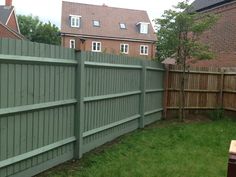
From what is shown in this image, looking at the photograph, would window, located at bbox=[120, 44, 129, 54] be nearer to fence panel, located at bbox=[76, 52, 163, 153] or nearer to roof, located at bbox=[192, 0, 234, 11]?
roof, located at bbox=[192, 0, 234, 11]

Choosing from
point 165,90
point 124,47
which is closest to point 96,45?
point 124,47

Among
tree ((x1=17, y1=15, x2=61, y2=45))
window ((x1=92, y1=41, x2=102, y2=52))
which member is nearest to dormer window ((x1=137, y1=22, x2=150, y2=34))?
window ((x1=92, y1=41, x2=102, y2=52))

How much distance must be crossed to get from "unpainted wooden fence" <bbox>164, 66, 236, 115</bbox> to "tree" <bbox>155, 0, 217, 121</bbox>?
33 cm

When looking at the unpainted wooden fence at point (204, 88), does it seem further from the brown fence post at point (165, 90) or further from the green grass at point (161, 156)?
the green grass at point (161, 156)

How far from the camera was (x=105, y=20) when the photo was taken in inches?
1962

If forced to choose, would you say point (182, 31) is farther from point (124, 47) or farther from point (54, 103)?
point (124, 47)

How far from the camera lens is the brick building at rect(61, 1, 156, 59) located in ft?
156

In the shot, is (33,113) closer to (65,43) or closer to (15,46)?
(15,46)

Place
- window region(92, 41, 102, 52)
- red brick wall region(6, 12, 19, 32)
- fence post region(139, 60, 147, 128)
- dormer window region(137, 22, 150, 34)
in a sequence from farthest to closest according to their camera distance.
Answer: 1. dormer window region(137, 22, 150, 34)
2. window region(92, 41, 102, 52)
3. red brick wall region(6, 12, 19, 32)
4. fence post region(139, 60, 147, 128)

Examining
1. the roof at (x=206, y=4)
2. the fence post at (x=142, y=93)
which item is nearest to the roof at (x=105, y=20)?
the roof at (x=206, y=4)

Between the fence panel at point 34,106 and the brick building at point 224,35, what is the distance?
1078cm

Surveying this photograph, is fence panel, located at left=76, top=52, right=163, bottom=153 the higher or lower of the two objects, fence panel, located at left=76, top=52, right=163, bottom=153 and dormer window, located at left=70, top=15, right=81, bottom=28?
the lower

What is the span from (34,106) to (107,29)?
44176 millimetres

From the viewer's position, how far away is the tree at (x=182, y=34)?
11945 millimetres
